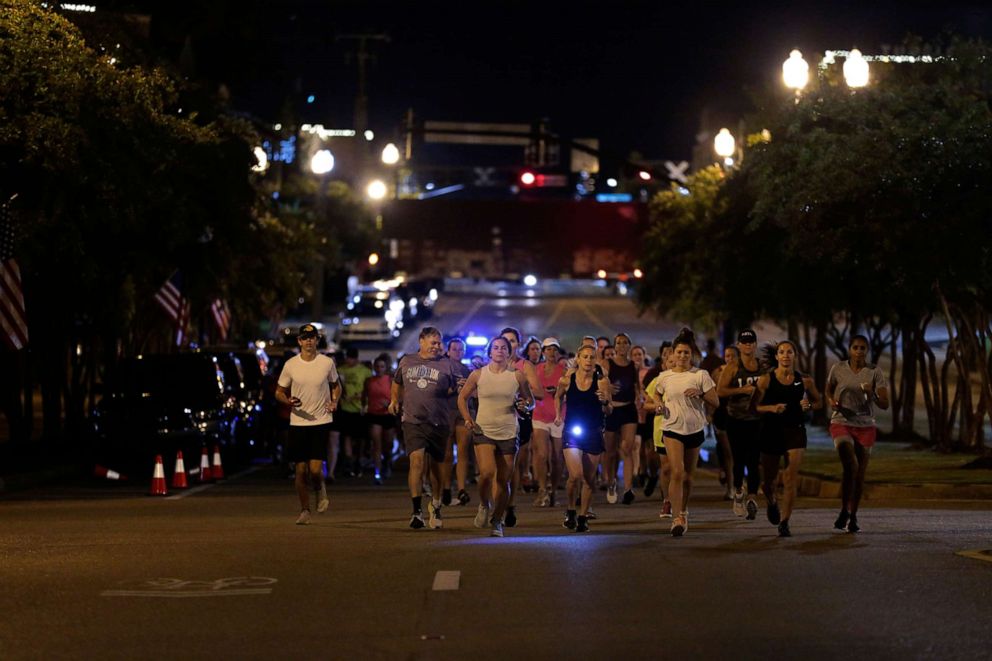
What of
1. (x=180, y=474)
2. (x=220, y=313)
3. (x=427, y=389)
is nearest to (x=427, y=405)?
(x=427, y=389)

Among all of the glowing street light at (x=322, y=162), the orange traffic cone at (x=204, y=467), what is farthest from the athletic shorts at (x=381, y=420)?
the glowing street light at (x=322, y=162)

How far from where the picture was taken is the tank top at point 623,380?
1881 cm

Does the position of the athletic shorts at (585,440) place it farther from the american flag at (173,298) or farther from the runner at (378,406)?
the american flag at (173,298)

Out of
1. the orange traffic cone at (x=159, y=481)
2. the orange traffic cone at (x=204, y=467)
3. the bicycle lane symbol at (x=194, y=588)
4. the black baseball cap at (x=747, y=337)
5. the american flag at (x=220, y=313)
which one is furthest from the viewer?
the american flag at (x=220, y=313)

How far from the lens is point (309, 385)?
16.3 meters

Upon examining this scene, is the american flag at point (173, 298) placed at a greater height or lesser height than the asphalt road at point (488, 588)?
greater

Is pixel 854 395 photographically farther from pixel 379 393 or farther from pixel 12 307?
pixel 12 307

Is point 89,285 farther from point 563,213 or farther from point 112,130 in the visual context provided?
point 563,213

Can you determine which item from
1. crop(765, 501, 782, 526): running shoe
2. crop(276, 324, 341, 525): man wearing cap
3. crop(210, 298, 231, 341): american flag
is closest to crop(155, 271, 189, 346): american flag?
crop(210, 298, 231, 341): american flag

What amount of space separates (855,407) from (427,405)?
3.97 metres

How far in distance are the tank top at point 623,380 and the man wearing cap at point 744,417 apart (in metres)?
1.51

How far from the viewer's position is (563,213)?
126500mm

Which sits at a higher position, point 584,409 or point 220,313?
point 220,313

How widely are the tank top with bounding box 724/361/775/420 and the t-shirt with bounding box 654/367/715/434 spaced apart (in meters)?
0.83
